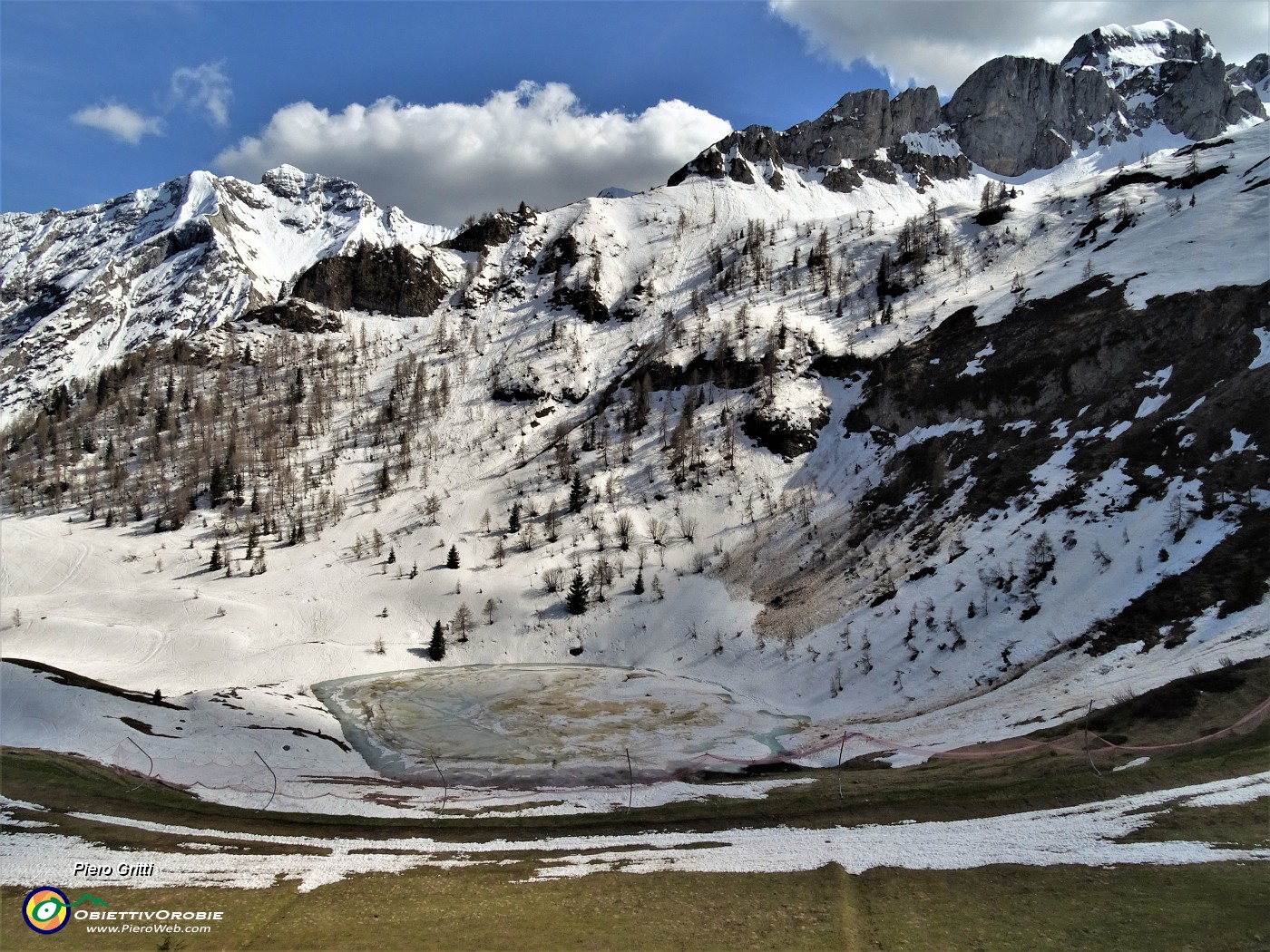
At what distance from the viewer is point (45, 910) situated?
56.2ft

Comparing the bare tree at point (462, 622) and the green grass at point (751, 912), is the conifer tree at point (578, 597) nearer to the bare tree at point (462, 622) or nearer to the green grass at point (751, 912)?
the bare tree at point (462, 622)

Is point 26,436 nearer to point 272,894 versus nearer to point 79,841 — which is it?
point 79,841

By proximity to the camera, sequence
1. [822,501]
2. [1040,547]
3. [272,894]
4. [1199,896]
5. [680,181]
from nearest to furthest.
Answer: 1. [1199,896]
2. [272,894]
3. [1040,547]
4. [822,501]
5. [680,181]

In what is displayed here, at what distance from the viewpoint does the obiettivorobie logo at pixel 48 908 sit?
54.6 ft

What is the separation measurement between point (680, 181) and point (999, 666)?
16718 cm

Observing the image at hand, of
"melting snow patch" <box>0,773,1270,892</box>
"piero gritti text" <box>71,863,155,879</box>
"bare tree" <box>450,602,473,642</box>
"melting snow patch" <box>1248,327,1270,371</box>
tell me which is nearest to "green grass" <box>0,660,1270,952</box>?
"melting snow patch" <box>0,773,1270,892</box>

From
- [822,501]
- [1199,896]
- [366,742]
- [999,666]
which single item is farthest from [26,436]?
[1199,896]

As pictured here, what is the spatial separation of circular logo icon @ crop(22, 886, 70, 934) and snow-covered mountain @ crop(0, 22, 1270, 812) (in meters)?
18.1

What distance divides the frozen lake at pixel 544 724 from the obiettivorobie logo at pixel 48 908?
52.1 ft

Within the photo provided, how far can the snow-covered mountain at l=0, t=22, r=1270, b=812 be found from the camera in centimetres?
4397

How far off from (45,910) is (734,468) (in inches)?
2918

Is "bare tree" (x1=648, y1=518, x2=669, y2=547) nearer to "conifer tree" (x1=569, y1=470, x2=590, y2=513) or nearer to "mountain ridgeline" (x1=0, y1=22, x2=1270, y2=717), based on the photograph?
"mountain ridgeline" (x1=0, y1=22, x2=1270, y2=717)

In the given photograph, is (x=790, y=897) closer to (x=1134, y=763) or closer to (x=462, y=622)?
(x=1134, y=763)

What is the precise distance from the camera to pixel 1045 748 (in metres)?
27.4
